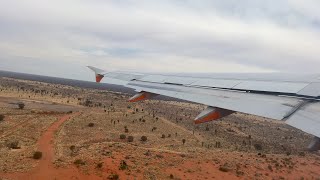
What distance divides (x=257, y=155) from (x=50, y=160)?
661 inches

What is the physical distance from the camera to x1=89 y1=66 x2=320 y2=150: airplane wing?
13.4ft

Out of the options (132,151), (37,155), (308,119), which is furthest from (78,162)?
(308,119)

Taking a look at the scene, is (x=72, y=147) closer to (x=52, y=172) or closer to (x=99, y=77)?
(x=52, y=172)

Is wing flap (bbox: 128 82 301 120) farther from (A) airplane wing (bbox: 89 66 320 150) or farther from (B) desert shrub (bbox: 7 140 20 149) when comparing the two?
(B) desert shrub (bbox: 7 140 20 149)

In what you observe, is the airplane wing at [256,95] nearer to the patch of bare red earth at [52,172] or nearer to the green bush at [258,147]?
the patch of bare red earth at [52,172]

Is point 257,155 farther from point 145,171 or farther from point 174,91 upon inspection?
point 174,91

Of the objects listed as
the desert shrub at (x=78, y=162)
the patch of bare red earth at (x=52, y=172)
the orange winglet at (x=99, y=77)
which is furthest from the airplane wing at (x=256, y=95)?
the desert shrub at (x=78, y=162)

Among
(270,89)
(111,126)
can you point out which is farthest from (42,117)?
(270,89)

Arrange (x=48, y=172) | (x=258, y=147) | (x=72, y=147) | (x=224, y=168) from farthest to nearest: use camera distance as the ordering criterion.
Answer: (x=258, y=147), (x=72, y=147), (x=224, y=168), (x=48, y=172)

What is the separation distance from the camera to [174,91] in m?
7.54

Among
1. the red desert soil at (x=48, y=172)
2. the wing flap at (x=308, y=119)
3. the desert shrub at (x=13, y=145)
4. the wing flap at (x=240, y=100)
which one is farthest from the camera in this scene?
the desert shrub at (x=13, y=145)

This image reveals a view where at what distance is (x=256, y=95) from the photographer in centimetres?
547

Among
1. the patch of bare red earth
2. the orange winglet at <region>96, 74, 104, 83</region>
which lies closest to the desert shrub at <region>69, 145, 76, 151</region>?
the patch of bare red earth

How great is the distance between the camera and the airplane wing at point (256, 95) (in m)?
4.09
